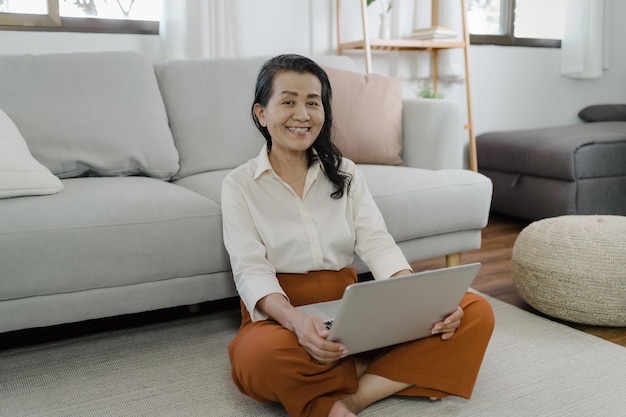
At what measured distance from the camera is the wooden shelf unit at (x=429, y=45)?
2988mm

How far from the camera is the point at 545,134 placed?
3275mm

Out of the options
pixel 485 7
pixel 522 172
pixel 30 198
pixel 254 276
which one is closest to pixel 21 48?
pixel 30 198

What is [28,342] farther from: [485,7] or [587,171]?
[485,7]

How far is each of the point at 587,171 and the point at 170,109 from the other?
191 cm

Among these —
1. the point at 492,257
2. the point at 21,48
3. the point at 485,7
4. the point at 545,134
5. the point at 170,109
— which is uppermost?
the point at 485,7

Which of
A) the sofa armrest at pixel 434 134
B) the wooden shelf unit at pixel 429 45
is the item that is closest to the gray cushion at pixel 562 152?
the wooden shelf unit at pixel 429 45

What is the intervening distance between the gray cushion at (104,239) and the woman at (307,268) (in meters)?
0.19

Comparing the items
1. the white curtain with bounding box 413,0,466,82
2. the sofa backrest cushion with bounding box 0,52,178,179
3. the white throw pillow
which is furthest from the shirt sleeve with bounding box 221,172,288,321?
the white curtain with bounding box 413,0,466,82

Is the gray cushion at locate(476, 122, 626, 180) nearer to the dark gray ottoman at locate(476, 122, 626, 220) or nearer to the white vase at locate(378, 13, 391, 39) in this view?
the dark gray ottoman at locate(476, 122, 626, 220)

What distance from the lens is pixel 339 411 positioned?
1.28 m

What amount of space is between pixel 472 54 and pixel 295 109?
8.20 ft

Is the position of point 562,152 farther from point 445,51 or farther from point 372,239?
point 372,239

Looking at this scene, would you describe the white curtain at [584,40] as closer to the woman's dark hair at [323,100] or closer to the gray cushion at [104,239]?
the woman's dark hair at [323,100]

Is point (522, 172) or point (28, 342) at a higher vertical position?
point (522, 172)
